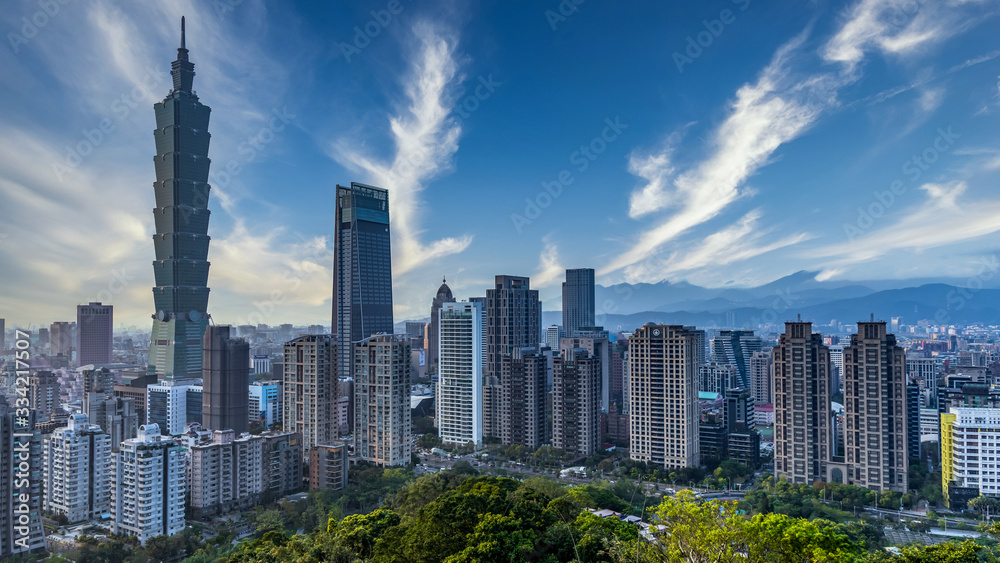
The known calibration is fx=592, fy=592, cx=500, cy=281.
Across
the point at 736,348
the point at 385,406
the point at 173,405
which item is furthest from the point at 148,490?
the point at 736,348

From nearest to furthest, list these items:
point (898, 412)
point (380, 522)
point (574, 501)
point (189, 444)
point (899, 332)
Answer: point (380, 522) → point (574, 501) → point (189, 444) → point (898, 412) → point (899, 332)

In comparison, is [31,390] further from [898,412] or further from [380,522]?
[898,412]

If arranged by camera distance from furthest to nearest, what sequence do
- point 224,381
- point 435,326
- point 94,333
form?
point 435,326 < point 94,333 < point 224,381

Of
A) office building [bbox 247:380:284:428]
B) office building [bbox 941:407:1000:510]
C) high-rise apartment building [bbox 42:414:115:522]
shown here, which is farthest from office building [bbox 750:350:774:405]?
high-rise apartment building [bbox 42:414:115:522]

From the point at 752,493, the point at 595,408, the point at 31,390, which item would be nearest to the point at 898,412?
the point at 752,493

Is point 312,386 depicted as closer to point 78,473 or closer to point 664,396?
point 78,473

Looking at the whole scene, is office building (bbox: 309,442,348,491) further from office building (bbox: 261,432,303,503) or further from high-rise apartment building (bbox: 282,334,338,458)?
high-rise apartment building (bbox: 282,334,338,458)

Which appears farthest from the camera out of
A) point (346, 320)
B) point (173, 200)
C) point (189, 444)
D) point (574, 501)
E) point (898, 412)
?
point (346, 320)

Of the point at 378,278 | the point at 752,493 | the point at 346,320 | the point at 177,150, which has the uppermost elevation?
the point at 177,150
